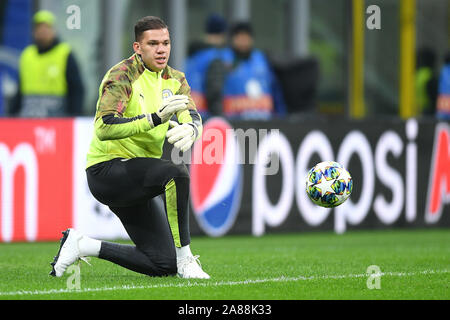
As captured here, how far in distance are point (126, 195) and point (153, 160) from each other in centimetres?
35

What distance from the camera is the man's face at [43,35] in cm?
1449

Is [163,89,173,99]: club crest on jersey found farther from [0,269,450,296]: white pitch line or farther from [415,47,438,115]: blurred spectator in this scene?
[415,47,438,115]: blurred spectator

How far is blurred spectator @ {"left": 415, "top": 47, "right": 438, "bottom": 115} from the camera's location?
750 inches

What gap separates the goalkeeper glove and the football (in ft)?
6.28

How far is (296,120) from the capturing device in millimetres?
14398

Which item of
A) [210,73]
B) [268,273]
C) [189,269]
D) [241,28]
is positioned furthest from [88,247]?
[241,28]

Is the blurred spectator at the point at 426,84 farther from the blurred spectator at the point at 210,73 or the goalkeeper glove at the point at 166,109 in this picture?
the goalkeeper glove at the point at 166,109

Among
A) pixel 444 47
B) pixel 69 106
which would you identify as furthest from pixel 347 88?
pixel 69 106

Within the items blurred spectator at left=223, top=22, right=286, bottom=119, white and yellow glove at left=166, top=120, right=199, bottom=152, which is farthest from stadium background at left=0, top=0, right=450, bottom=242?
white and yellow glove at left=166, top=120, right=199, bottom=152

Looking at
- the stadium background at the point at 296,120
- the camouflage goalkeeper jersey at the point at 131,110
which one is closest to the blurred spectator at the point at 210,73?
the stadium background at the point at 296,120

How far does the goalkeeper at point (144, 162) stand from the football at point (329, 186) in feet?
4.91

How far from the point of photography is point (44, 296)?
7.47 metres
